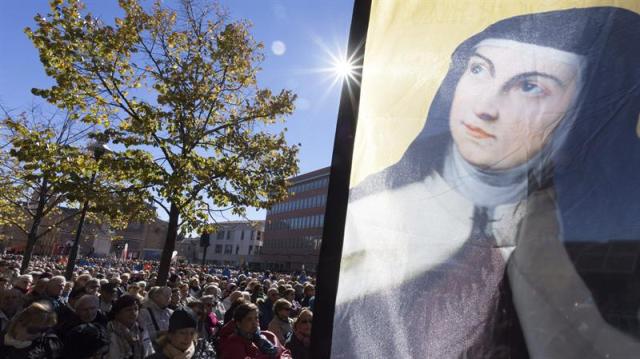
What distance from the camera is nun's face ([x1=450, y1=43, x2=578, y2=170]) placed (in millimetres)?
1674

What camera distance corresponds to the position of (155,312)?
225 inches

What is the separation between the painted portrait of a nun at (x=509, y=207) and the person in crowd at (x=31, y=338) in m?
3.42

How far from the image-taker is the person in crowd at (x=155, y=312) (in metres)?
5.56

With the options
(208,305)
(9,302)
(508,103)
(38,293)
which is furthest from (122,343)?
(508,103)

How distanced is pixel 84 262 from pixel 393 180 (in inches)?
1385

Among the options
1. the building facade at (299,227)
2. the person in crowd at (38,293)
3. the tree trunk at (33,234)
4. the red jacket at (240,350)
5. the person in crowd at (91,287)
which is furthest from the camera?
the building facade at (299,227)

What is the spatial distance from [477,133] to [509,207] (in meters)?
0.32

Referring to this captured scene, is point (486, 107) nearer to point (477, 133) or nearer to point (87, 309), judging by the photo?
point (477, 133)

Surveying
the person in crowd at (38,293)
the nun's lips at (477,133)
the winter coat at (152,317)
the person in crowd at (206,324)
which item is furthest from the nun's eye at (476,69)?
the person in crowd at (206,324)

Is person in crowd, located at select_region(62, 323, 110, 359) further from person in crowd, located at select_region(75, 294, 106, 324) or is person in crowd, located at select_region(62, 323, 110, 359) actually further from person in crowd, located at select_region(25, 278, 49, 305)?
person in crowd, located at select_region(25, 278, 49, 305)

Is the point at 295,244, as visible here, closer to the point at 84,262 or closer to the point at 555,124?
the point at 84,262

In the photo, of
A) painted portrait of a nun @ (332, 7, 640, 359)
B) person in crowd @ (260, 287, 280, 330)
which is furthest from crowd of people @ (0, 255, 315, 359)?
painted portrait of a nun @ (332, 7, 640, 359)

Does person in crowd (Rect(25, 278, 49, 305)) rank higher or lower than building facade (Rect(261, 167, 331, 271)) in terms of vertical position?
lower

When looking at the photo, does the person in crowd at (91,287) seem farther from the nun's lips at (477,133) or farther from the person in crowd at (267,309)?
the nun's lips at (477,133)
